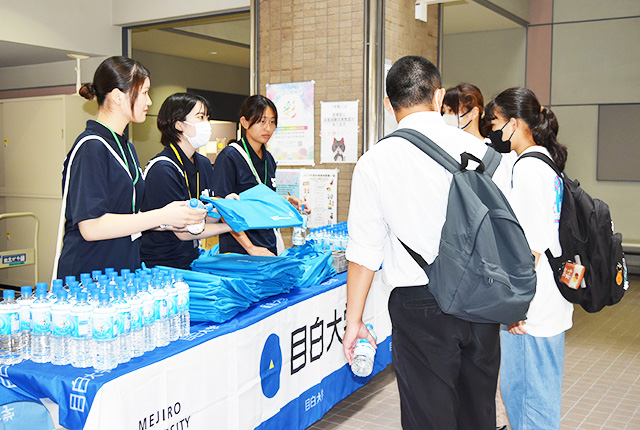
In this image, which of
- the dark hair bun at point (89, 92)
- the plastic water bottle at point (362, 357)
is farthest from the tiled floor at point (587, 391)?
the dark hair bun at point (89, 92)

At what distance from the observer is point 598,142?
840 cm

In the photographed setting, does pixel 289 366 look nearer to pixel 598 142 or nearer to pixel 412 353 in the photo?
pixel 412 353

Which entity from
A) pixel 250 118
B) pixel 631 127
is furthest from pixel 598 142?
pixel 250 118

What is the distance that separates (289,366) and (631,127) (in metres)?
7.20

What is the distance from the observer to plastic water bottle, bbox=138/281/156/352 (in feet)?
6.46

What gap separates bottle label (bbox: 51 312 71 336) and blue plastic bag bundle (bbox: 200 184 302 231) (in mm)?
862

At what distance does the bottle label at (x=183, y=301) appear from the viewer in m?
2.15

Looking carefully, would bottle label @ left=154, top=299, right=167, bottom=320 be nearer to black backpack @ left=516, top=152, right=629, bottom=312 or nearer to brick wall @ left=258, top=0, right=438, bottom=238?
black backpack @ left=516, top=152, right=629, bottom=312

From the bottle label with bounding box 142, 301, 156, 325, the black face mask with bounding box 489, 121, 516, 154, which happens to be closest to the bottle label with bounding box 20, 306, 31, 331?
the bottle label with bounding box 142, 301, 156, 325

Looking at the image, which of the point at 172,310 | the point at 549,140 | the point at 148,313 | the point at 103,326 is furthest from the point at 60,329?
the point at 549,140

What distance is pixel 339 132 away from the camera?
5012 mm

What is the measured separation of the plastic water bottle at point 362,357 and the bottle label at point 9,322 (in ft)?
3.56

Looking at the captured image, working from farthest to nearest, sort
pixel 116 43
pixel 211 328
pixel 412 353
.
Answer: pixel 116 43, pixel 211 328, pixel 412 353

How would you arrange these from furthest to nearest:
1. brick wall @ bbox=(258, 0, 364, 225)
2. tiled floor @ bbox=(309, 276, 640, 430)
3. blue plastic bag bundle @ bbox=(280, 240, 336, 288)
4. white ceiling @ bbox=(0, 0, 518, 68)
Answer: white ceiling @ bbox=(0, 0, 518, 68)
brick wall @ bbox=(258, 0, 364, 225)
tiled floor @ bbox=(309, 276, 640, 430)
blue plastic bag bundle @ bbox=(280, 240, 336, 288)
